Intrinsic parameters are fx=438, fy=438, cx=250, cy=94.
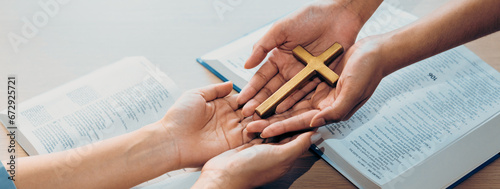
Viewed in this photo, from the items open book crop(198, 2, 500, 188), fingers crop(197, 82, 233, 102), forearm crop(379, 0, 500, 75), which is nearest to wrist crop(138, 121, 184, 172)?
fingers crop(197, 82, 233, 102)

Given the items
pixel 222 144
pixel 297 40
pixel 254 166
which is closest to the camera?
pixel 254 166

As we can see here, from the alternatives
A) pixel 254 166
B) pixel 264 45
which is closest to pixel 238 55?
pixel 264 45

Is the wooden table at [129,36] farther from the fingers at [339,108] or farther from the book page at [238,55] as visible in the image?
the fingers at [339,108]

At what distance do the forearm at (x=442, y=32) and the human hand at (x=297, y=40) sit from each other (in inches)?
5.1

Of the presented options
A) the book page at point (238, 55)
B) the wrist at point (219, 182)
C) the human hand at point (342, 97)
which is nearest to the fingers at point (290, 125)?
the human hand at point (342, 97)

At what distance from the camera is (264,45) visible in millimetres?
969

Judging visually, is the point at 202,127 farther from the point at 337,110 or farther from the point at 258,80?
the point at 337,110

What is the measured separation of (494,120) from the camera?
3.06ft

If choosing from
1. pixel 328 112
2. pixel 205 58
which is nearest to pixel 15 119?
pixel 205 58

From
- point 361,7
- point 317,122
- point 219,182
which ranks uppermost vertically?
point 361,7

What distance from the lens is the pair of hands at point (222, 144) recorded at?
799 millimetres

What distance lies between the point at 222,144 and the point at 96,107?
1.00 ft

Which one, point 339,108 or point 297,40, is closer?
point 339,108

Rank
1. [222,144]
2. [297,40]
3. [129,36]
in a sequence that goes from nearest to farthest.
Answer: [222,144]
[297,40]
[129,36]
